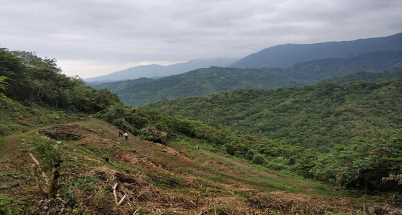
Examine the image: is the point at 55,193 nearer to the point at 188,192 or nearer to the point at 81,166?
the point at 81,166

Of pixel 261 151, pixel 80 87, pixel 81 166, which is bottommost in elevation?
pixel 261 151

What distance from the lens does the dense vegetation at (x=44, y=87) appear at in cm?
2397

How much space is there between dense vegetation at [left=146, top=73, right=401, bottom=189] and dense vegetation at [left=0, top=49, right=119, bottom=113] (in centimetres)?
1050

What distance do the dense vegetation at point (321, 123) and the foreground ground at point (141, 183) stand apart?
1.41 metres

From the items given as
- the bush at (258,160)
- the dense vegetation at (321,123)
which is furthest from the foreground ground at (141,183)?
the bush at (258,160)

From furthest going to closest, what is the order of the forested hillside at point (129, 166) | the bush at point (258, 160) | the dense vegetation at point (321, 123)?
the bush at point (258, 160) < the dense vegetation at point (321, 123) < the forested hillside at point (129, 166)

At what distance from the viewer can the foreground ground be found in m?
8.74

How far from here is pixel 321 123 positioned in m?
55.2

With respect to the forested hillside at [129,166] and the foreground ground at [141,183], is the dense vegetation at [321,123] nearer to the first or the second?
the forested hillside at [129,166]

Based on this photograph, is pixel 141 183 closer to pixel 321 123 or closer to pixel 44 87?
pixel 44 87

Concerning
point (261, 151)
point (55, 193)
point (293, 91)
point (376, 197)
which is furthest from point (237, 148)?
point (293, 91)

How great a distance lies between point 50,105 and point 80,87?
416 cm

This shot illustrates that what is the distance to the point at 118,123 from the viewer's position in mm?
22906

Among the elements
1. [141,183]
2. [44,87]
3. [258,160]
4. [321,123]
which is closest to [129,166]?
[141,183]
